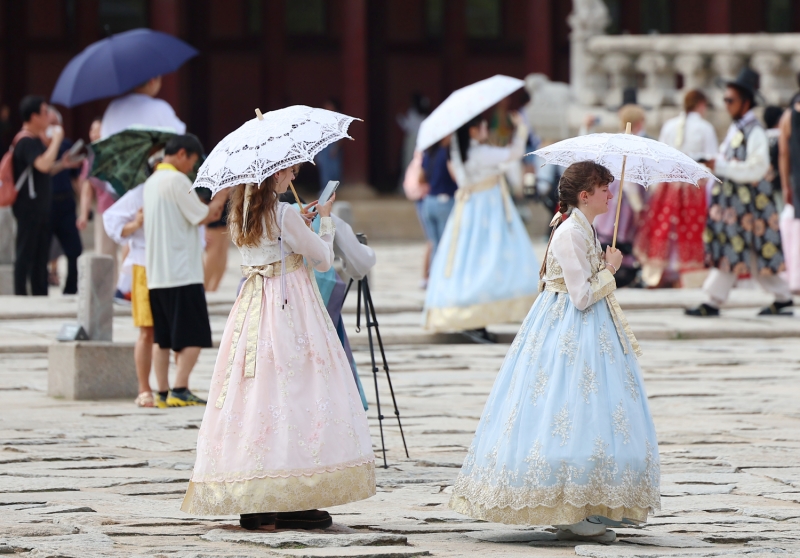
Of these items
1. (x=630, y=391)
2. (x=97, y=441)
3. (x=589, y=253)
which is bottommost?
(x=97, y=441)

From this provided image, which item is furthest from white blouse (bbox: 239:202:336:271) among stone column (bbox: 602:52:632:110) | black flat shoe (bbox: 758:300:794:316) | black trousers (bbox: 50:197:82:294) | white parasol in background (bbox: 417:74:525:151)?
stone column (bbox: 602:52:632:110)

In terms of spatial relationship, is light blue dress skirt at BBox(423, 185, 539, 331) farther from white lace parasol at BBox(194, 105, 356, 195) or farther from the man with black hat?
white lace parasol at BBox(194, 105, 356, 195)

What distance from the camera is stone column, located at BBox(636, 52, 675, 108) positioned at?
1927 centimetres

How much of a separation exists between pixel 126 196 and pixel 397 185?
53.9 ft

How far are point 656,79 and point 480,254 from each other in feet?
25.7

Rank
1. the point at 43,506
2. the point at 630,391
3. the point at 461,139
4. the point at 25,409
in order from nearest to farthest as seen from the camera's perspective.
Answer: the point at 630,391 → the point at 43,506 → the point at 25,409 → the point at 461,139

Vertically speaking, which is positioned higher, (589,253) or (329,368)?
(589,253)

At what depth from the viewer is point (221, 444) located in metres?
6.14

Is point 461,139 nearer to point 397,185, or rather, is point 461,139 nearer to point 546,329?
point 546,329

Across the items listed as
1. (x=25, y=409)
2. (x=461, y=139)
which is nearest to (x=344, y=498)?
(x=25, y=409)

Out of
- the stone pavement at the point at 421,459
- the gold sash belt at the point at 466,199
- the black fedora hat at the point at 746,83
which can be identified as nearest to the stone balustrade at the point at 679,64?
the black fedora hat at the point at 746,83

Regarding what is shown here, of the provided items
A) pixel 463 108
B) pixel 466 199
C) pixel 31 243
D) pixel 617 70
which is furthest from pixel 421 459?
pixel 617 70

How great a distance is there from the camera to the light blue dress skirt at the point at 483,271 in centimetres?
1211

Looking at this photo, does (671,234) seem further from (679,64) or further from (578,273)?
(578,273)
